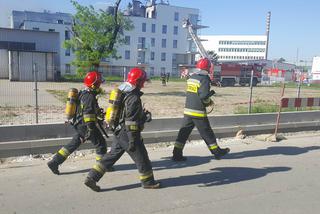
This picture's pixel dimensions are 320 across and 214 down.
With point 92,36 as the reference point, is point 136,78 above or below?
below

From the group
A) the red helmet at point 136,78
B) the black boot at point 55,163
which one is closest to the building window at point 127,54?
the black boot at point 55,163

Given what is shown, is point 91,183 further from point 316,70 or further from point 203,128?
point 316,70

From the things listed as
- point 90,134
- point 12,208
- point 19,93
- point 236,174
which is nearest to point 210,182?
point 236,174

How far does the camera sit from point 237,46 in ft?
373

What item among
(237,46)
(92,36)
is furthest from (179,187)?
(237,46)

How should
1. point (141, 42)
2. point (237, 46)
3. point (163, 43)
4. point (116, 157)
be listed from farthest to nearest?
point (237, 46) < point (163, 43) < point (141, 42) < point (116, 157)

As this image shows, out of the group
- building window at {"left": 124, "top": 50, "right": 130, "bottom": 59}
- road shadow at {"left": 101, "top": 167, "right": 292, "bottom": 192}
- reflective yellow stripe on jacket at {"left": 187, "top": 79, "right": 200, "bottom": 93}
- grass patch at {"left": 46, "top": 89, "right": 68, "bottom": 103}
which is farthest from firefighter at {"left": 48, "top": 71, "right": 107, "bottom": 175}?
building window at {"left": 124, "top": 50, "right": 130, "bottom": 59}

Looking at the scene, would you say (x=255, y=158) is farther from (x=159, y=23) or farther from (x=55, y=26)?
(x=159, y=23)

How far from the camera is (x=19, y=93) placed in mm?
15914

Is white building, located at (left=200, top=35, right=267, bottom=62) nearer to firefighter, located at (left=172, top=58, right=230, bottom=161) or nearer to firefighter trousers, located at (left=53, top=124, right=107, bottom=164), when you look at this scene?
firefighter, located at (left=172, top=58, right=230, bottom=161)

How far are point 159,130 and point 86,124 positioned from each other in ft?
10.7

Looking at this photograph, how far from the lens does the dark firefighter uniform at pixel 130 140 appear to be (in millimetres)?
4918

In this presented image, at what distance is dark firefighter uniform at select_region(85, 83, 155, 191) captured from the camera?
16.1 feet

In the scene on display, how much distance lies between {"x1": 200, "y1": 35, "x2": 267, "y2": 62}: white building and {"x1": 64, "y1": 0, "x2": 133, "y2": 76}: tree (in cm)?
8461
